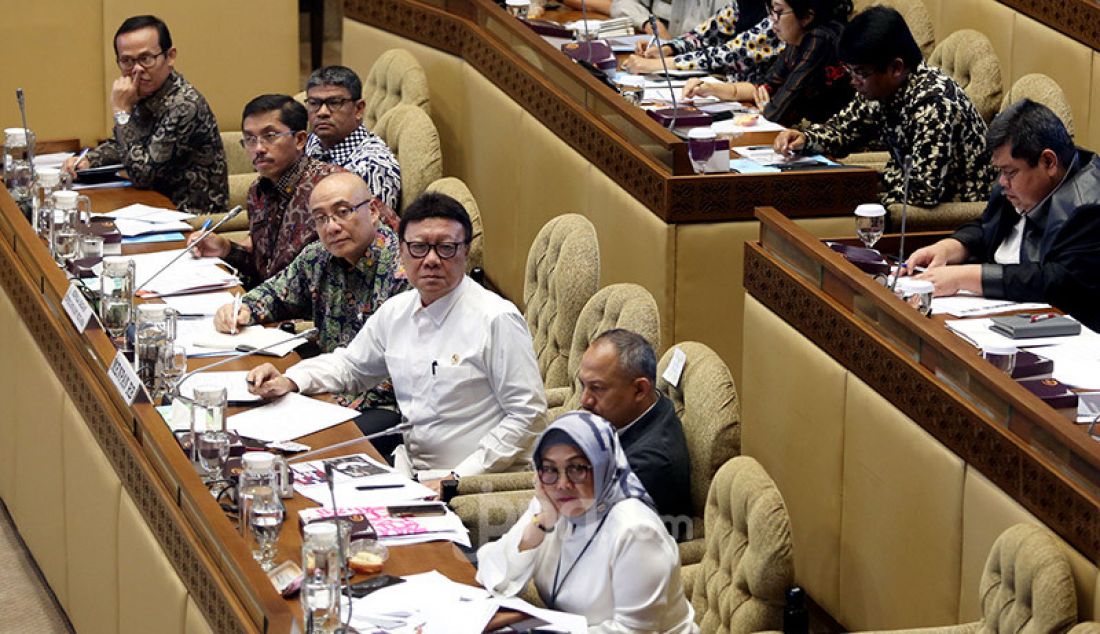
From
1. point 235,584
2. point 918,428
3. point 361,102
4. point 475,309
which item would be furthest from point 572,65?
point 235,584

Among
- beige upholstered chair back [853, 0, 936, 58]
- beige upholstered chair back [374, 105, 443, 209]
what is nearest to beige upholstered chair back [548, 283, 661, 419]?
beige upholstered chair back [374, 105, 443, 209]

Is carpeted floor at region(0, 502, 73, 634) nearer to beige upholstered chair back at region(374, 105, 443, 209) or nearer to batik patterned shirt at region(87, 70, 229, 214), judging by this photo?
batik patterned shirt at region(87, 70, 229, 214)

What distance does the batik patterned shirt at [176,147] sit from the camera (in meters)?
6.14

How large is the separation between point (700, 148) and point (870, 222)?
2.70ft

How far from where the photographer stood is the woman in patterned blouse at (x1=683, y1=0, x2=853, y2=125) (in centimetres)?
584

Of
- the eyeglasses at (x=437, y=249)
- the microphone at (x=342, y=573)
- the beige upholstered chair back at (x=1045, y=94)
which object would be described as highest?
the beige upholstered chair back at (x=1045, y=94)

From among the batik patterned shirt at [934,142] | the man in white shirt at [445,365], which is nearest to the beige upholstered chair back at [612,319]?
the man in white shirt at [445,365]

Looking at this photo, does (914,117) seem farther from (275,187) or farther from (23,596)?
(23,596)

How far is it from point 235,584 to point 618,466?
0.75 metres

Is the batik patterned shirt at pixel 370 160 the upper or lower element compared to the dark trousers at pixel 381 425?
upper

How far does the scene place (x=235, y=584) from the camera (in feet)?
10.2

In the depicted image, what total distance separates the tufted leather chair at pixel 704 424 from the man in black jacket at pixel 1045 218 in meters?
0.79

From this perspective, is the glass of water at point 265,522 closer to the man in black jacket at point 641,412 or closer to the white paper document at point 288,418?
the white paper document at point 288,418

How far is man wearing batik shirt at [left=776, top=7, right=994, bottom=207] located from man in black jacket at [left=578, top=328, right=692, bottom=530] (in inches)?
62.4
